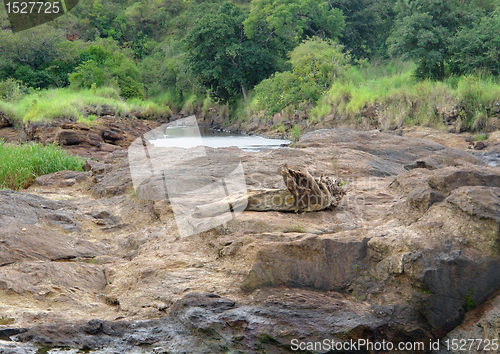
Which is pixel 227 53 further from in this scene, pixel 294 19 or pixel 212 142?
pixel 212 142

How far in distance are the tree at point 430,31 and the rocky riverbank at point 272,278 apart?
11.9 meters

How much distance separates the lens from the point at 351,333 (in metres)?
3.01

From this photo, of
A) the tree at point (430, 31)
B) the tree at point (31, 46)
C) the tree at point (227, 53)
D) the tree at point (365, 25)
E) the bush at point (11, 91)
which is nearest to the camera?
the tree at point (430, 31)

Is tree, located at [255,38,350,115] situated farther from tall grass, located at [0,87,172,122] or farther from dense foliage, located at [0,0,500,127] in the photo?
tall grass, located at [0,87,172,122]

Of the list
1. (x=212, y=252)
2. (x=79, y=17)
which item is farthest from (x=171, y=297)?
(x=79, y=17)

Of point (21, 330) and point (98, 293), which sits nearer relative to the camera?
point (21, 330)

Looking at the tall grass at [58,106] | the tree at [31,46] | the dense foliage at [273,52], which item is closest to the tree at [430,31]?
the dense foliage at [273,52]

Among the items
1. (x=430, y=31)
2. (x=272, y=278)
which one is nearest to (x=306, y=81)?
(x=430, y=31)

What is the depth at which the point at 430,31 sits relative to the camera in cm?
1511

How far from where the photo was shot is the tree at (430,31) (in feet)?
49.9

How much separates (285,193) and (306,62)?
16046 millimetres

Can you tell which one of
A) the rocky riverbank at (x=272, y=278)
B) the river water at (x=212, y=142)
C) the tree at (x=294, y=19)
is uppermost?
the rocky riverbank at (x=272, y=278)

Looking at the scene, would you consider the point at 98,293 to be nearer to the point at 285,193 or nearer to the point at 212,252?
the point at 212,252

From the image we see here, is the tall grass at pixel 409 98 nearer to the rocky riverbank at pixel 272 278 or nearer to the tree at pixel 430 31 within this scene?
the tree at pixel 430 31
